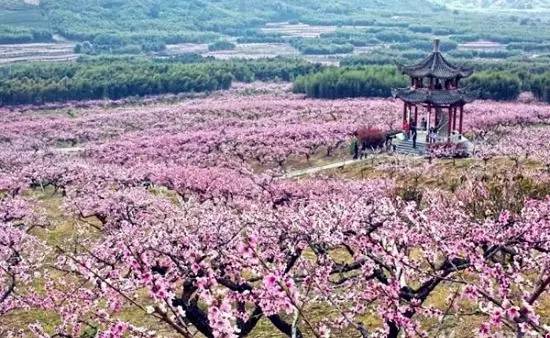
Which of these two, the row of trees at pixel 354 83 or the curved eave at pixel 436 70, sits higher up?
the curved eave at pixel 436 70

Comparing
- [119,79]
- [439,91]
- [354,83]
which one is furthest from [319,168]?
[119,79]

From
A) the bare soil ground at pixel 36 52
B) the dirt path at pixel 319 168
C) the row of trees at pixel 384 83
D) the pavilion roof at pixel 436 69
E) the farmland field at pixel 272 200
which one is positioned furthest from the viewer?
the bare soil ground at pixel 36 52

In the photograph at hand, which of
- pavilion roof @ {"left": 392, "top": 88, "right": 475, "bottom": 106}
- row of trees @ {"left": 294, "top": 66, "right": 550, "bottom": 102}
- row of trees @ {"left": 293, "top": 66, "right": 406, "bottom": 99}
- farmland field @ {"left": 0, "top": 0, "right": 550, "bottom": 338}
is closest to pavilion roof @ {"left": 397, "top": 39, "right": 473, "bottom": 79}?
farmland field @ {"left": 0, "top": 0, "right": 550, "bottom": 338}

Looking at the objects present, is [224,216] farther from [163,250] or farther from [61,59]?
[61,59]

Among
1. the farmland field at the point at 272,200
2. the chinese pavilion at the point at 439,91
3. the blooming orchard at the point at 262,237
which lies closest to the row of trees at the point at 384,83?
the farmland field at the point at 272,200

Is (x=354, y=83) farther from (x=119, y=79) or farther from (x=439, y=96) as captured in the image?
(x=439, y=96)

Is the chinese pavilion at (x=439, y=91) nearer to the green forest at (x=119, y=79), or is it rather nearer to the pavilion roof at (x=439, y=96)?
the pavilion roof at (x=439, y=96)

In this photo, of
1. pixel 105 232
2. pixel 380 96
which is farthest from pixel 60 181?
pixel 380 96
